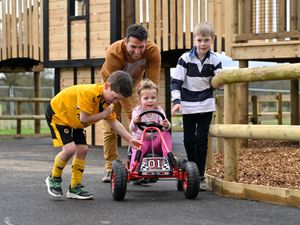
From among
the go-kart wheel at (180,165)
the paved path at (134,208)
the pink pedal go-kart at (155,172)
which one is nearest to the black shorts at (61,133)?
the pink pedal go-kart at (155,172)

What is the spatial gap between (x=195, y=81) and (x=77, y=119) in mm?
1289

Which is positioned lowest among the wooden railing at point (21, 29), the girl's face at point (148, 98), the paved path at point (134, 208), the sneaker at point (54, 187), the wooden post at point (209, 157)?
the paved path at point (134, 208)

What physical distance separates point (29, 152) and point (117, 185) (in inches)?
254

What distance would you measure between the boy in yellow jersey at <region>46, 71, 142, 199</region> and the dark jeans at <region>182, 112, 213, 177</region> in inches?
32.6

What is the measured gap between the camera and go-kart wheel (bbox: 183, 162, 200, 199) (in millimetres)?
5355

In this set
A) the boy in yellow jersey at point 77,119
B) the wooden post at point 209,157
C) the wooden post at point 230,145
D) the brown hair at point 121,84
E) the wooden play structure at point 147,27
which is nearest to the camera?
the brown hair at point 121,84

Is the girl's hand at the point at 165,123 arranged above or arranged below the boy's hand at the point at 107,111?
below

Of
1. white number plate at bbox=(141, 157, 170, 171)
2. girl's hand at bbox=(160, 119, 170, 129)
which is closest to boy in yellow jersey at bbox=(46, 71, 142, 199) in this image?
white number plate at bbox=(141, 157, 170, 171)

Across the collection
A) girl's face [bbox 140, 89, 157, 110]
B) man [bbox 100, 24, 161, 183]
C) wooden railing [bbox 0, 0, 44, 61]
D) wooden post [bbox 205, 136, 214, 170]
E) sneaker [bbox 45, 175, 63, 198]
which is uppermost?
wooden railing [bbox 0, 0, 44, 61]

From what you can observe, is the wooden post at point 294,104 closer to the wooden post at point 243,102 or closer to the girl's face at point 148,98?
the wooden post at point 243,102

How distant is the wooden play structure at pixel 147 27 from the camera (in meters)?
9.84

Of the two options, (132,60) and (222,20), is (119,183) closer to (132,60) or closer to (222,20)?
(132,60)

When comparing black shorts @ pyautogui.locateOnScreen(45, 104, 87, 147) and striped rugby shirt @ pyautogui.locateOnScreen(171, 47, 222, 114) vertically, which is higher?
striped rugby shirt @ pyautogui.locateOnScreen(171, 47, 222, 114)

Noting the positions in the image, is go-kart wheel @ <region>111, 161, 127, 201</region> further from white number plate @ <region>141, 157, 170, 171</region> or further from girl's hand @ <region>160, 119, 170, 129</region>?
girl's hand @ <region>160, 119, 170, 129</region>
